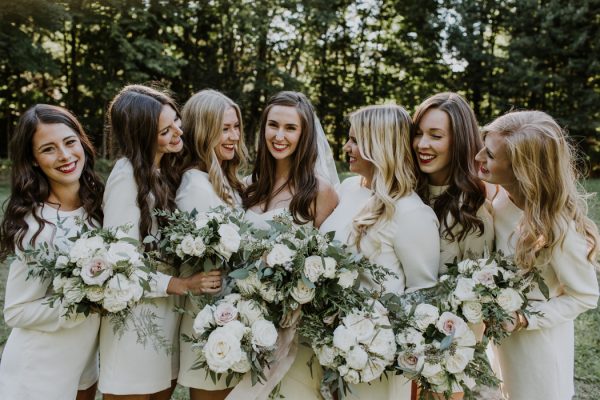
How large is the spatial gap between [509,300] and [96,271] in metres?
2.34

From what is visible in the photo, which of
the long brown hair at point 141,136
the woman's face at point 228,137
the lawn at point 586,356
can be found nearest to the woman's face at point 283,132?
the woman's face at point 228,137

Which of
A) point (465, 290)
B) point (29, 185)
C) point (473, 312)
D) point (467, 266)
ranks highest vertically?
point (29, 185)

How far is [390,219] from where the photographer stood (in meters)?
3.41

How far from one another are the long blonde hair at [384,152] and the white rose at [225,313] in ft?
3.15

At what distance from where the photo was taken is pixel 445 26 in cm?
2609

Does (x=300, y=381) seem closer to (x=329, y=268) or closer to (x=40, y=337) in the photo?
(x=329, y=268)

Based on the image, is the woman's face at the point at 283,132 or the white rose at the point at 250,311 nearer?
the white rose at the point at 250,311

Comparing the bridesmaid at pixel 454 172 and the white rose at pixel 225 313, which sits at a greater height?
the bridesmaid at pixel 454 172

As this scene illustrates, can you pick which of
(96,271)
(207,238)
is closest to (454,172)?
(207,238)

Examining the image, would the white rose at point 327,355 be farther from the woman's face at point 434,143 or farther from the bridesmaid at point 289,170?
the woman's face at point 434,143

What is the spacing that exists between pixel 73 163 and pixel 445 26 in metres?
25.7

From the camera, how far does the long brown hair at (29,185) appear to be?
323 cm

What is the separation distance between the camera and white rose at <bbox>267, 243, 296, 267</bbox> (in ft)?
9.56

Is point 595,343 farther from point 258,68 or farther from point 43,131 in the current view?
point 258,68
